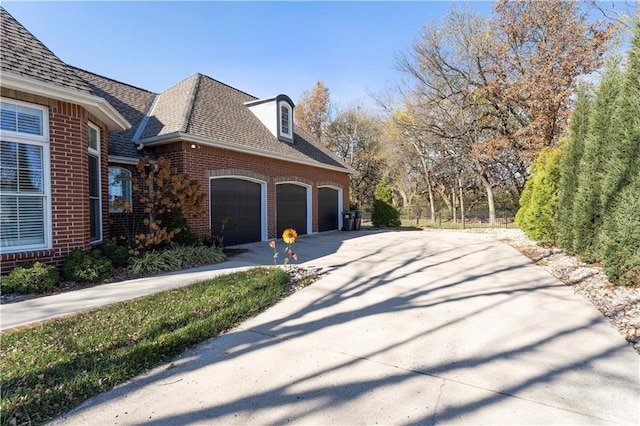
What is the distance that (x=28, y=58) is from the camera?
5.68m

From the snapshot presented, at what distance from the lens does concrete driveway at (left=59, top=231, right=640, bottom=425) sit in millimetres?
2363

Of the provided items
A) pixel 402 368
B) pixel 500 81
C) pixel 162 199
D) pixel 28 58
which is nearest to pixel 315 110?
pixel 500 81

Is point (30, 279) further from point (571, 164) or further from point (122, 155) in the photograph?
point (571, 164)

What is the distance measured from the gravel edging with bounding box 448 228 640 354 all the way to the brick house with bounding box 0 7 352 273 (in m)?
8.39

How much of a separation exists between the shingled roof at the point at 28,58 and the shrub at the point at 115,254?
9.90 ft

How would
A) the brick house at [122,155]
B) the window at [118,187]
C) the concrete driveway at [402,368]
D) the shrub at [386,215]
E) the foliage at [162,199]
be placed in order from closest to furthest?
the concrete driveway at [402,368] → the brick house at [122,155] → the foliage at [162,199] → the window at [118,187] → the shrub at [386,215]

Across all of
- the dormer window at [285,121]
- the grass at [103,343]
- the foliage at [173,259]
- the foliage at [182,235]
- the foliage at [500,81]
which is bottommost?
the grass at [103,343]

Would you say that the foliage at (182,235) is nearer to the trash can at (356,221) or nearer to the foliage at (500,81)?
the trash can at (356,221)

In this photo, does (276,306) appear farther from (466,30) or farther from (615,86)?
(466,30)

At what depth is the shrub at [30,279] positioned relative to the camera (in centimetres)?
492

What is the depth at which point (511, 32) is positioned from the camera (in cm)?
1675

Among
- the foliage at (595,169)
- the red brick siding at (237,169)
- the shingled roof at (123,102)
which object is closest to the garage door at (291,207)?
the red brick siding at (237,169)

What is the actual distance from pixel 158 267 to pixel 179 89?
828cm

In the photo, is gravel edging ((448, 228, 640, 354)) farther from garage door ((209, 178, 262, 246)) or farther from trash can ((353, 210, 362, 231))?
trash can ((353, 210, 362, 231))
